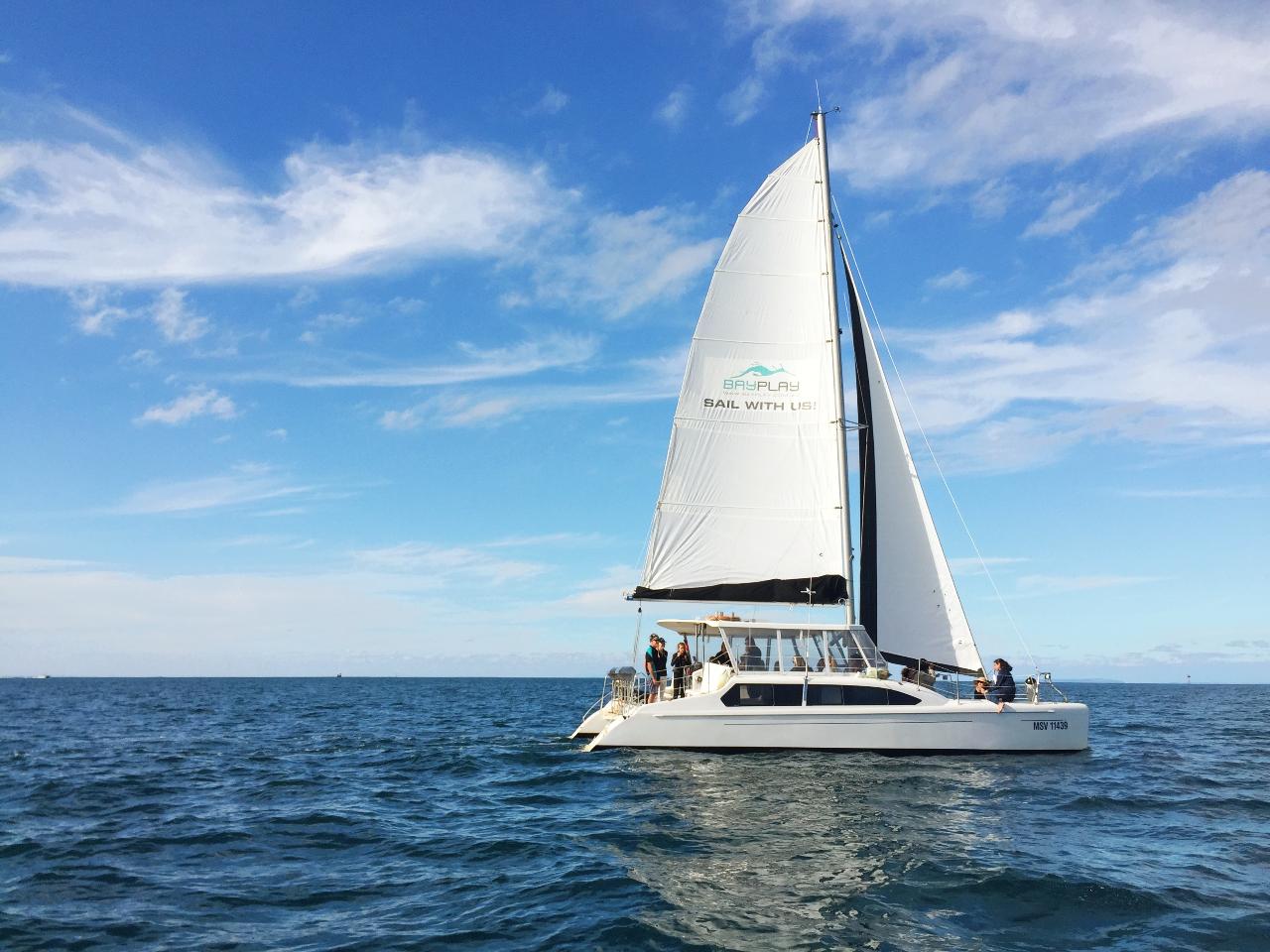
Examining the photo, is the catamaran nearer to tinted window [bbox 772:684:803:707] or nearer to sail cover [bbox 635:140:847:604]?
sail cover [bbox 635:140:847:604]

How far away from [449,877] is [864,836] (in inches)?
223

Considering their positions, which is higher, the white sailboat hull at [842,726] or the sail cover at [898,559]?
the sail cover at [898,559]

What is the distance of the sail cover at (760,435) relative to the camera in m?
21.0

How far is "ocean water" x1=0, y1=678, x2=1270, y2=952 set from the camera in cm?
864

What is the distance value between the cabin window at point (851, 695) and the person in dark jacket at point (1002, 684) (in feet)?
6.47

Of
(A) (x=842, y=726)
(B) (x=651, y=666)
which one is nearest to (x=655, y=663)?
(B) (x=651, y=666)

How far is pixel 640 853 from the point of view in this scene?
11633 millimetres

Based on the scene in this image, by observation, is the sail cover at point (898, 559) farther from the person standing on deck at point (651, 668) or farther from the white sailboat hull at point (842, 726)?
the person standing on deck at point (651, 668)

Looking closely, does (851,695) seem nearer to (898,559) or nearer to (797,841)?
(898,559)

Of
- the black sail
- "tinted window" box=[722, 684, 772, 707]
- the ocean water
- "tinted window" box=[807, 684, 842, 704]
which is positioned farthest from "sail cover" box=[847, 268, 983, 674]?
"tinted window" box=[722, 684, 772, 707]

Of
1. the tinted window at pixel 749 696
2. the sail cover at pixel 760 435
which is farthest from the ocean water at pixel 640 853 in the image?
the sail cover at pixel 760 435

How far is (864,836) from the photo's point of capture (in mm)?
12031

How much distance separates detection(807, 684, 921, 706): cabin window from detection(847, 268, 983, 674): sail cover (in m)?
2.37

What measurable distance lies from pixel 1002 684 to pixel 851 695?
3.53 meters
